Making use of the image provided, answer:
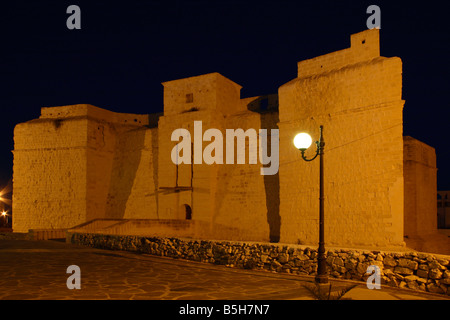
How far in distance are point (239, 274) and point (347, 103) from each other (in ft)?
32.4

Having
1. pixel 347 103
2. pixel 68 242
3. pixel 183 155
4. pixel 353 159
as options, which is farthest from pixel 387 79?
pixel 68 242

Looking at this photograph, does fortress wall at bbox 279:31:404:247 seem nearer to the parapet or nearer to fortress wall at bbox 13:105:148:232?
the parapet

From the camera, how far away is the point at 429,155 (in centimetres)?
2244

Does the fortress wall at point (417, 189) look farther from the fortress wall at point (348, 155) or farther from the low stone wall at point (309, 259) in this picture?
the low stone wall at point (309, 259)

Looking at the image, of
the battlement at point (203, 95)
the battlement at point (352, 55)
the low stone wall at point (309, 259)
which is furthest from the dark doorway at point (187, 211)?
the low stone wall at point (309, 259)

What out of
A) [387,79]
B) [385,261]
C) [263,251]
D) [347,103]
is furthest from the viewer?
[347,103]

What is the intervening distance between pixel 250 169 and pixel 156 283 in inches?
549

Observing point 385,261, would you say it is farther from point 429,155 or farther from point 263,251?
point 429,155

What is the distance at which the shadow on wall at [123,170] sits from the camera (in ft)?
83.8

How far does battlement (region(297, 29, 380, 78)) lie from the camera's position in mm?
15570

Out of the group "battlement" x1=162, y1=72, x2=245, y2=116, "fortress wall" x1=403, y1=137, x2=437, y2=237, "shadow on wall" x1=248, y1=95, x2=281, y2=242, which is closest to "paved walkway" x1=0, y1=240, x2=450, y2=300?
"shadow on wall" x1=248, y1=95, x2=281, y2=242

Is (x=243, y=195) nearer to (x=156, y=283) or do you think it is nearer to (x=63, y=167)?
(x=63, y=167)

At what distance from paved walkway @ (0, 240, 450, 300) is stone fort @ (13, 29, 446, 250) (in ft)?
25.8

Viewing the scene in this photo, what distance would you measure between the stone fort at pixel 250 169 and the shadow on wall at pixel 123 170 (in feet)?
0.24
